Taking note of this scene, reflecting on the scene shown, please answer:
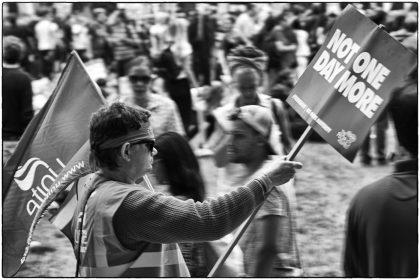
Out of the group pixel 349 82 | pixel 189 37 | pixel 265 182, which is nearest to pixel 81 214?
pixel 265 182

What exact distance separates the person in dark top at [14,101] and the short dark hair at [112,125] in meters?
4.50

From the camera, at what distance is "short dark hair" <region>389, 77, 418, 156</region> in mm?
3576

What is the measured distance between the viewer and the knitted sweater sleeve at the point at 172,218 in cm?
300

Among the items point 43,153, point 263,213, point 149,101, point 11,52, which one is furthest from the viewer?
point 11,52

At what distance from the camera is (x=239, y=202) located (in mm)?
3074

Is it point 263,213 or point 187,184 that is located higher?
point 187,184

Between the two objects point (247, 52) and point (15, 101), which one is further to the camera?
point (15, 101)

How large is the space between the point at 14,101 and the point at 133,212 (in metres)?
4.92

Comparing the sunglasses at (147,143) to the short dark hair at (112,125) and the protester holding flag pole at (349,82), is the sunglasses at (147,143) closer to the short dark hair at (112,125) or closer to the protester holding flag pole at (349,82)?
the short dark hair at (112,125)

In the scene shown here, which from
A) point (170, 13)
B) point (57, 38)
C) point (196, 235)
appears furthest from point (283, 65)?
point (196, 235)

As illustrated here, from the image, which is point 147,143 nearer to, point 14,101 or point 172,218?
point 172,218

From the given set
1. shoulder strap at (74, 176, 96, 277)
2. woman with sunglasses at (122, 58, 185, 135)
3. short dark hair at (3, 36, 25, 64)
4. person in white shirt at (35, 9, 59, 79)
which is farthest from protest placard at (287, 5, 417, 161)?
person in white shirt at (35, 9, 59, 79)

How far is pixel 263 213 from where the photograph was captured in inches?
185

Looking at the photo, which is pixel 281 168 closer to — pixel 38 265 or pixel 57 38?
pixel 38 265
